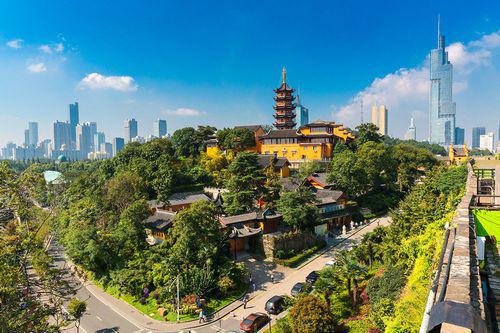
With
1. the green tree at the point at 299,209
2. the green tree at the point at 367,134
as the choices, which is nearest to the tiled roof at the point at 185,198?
the green tree at the point at 299,209

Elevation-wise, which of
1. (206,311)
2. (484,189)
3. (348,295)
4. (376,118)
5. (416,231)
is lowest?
(206,311)

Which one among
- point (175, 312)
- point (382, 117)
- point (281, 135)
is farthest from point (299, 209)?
point (382, 117)

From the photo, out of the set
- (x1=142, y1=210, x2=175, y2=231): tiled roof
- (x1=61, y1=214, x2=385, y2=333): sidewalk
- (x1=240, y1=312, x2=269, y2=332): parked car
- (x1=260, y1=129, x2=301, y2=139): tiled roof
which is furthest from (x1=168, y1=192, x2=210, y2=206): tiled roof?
(x1=240, y1=312, x2=269, y2=332): parked car

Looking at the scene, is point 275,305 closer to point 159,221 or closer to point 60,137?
point 159,221

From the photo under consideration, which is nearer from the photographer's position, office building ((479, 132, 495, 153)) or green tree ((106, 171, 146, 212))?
green tree ((106, 171, 146, 212))

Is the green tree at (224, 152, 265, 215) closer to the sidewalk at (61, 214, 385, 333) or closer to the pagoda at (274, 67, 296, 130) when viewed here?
the sidewalk at (61, 214, 385, 333)

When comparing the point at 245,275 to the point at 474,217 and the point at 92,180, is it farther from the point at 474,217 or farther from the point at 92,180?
the point at 92,180

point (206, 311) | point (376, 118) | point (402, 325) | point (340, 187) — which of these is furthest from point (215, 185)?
point (376, 118)

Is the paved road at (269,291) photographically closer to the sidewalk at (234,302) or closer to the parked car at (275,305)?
the sidewalk at (234,302)
